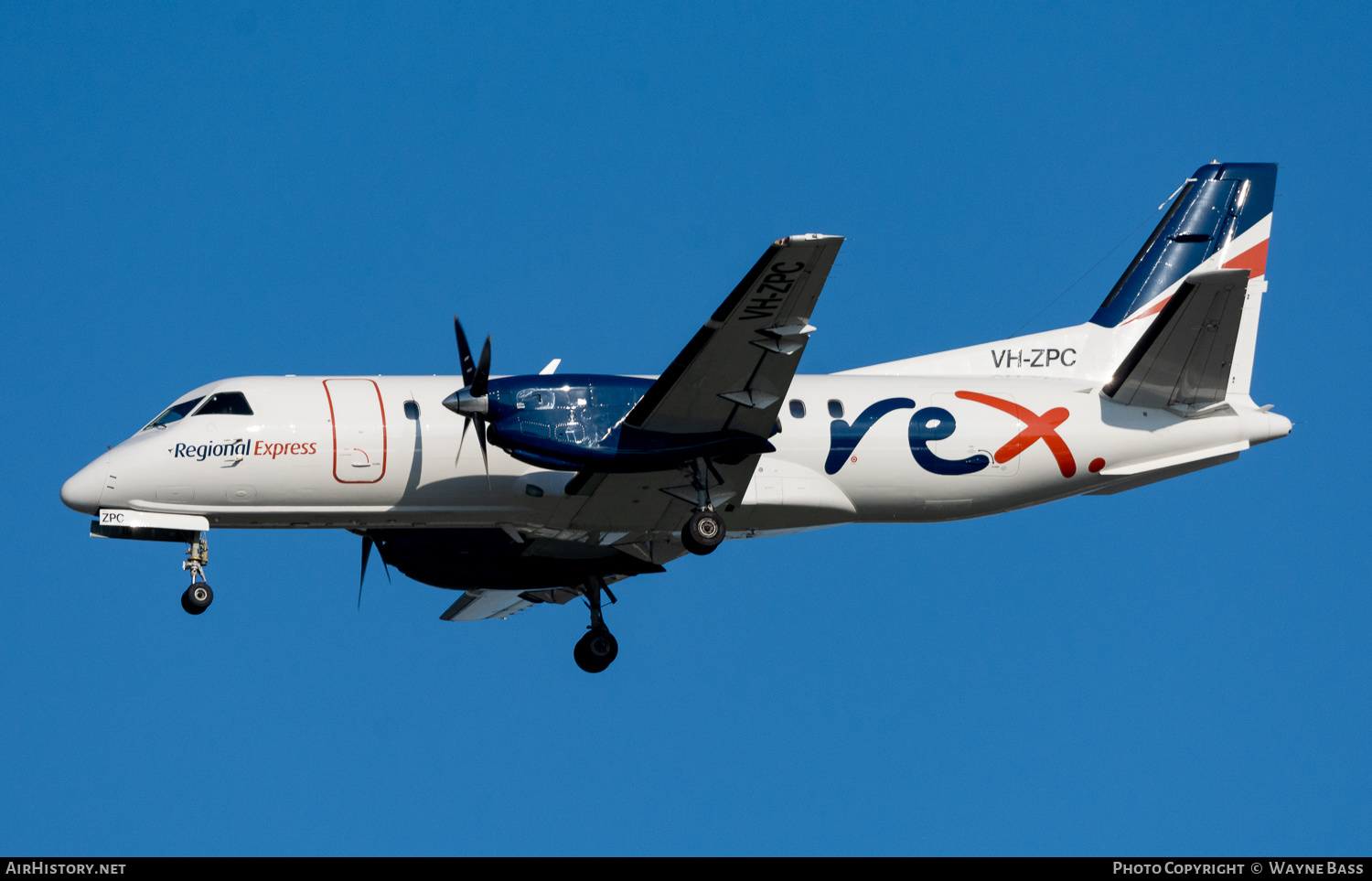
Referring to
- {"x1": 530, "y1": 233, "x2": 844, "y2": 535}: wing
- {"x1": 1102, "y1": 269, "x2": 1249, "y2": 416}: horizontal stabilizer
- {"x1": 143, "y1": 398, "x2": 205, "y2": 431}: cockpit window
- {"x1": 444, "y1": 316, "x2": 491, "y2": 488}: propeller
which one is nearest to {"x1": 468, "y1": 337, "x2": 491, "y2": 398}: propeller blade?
{"x1": 444, "y1": 316, "x2": 491, "y2": 488}: propeller

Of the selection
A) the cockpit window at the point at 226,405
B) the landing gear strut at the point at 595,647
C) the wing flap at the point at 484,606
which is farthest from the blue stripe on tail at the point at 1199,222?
the cockpit window at the point at 226,405

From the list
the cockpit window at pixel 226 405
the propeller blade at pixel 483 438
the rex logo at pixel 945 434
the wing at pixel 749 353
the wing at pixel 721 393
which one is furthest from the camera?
the rex logo at pixel 945 434

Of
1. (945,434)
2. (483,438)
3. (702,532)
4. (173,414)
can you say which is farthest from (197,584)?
(945,434)

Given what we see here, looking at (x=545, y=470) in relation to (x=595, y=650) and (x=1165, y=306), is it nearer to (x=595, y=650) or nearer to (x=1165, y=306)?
(x=595, y=650)

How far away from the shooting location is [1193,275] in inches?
774

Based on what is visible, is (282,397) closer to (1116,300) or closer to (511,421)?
(511,421)

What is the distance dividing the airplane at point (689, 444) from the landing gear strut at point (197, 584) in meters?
0.03

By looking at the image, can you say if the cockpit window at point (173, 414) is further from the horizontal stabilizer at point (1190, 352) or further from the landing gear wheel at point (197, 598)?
the horizontal stabilizer at point (1190, 352)

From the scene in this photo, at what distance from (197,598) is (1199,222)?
16.0 metres

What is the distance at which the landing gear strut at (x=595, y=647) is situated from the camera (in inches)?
859

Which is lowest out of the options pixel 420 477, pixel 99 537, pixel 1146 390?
pixel 99 537

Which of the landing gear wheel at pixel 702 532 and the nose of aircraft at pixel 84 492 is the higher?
the landing gear wheel at pixel 702 532

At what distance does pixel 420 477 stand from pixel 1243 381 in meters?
11.9
